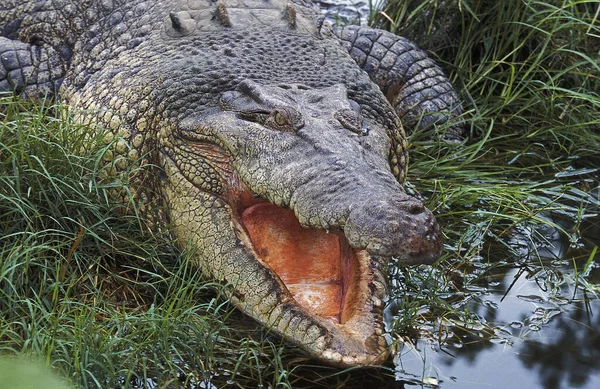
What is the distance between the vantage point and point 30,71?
15.4ft

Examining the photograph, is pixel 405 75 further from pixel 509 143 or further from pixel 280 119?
pixel 280 119

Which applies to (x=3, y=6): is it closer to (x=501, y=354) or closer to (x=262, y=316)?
(x=262, y=316)

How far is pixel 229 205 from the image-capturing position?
3.67m

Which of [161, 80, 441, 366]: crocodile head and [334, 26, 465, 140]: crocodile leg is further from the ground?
[161, 80, 441, 366]: crocodile head

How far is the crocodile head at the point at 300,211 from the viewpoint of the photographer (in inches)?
119

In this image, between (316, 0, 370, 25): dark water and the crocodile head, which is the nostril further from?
(316, 0, 370, 25): dark water

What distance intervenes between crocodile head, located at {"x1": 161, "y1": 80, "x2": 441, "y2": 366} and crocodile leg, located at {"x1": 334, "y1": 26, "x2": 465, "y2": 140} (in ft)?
5.14

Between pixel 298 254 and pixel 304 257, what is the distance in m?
0.03

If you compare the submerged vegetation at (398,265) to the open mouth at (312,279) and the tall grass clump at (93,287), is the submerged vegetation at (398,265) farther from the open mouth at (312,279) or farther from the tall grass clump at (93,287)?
the open mouth at (312,279)

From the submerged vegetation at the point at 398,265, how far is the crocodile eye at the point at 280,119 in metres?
0.65

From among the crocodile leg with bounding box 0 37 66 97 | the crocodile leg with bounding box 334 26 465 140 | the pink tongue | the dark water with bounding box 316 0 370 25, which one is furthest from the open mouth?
the dark water with bounding box 316 0 370 25

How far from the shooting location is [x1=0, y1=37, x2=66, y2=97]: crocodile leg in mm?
4699

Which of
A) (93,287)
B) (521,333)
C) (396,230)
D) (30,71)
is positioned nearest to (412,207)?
(396,230)

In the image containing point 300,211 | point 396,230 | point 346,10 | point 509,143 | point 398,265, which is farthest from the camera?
point 346,10
